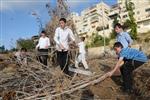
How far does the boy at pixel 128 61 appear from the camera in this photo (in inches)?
266

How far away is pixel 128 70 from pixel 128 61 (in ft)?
0.73

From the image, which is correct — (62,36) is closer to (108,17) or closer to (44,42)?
(44,42)

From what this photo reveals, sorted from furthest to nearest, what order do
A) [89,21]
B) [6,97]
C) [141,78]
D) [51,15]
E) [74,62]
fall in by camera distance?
[89,21] < [51,15] < [74,62] < [141,78] < [6,97]

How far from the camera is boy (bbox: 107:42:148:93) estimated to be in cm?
675

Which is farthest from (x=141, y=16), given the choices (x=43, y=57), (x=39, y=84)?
(x=39, y=84)

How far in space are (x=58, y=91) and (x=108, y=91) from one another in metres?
1.57

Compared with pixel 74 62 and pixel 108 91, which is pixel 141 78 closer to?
pixel 108 91

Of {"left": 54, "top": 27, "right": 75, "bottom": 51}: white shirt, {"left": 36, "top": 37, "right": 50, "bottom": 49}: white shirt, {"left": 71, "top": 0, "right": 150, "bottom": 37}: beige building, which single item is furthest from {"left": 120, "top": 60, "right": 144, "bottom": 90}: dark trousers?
{"left": 71, "top": 0, "right": 150, "bottom": 37}: beige building

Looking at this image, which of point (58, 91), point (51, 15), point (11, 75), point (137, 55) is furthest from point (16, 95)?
point (51, 15)

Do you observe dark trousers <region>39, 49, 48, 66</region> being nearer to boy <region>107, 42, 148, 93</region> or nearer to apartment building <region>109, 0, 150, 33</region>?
boy <region>107, 42, 148, 93</region>

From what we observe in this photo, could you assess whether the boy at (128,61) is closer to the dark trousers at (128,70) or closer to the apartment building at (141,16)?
the dark trousers at (128,70)

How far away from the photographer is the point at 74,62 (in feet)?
34.4

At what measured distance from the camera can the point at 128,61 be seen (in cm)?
688

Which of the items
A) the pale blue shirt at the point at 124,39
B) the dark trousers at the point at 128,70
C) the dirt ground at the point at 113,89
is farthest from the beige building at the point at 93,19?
the dark trousers at the point at 128,70
